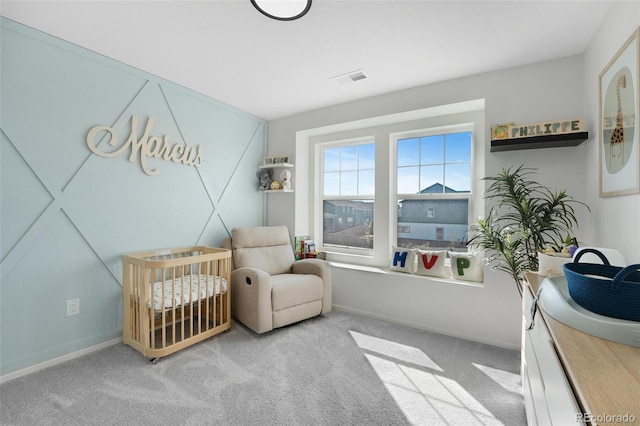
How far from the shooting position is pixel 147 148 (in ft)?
8.80

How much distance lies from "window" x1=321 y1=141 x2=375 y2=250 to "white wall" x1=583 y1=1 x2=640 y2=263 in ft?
6.61

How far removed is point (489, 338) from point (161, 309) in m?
2.73

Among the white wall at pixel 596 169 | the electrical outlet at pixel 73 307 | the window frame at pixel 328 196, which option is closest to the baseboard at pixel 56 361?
the electrical outlet at pixel 73 307

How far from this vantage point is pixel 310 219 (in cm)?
411

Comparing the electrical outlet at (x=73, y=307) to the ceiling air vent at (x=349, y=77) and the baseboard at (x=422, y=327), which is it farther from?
the ceiling air vent at (x=349, y=77)

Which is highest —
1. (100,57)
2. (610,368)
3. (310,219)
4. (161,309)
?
(100,57)

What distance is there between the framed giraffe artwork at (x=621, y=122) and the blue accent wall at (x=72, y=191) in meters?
3.29

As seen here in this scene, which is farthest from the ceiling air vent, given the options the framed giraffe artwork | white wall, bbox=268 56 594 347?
the framed giraffe artwork

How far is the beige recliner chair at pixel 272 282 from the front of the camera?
268 cm

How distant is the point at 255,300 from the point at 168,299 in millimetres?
701

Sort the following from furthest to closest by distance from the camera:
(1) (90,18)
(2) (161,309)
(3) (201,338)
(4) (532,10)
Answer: (3) (201,338) → (2) (161,309) → (1) (90,18) → (4) (532,10)

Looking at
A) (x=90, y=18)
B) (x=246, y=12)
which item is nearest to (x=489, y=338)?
(x=246, y=12)

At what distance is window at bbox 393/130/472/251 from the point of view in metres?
3.14

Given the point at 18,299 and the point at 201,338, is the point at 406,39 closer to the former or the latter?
the point at 201,338
